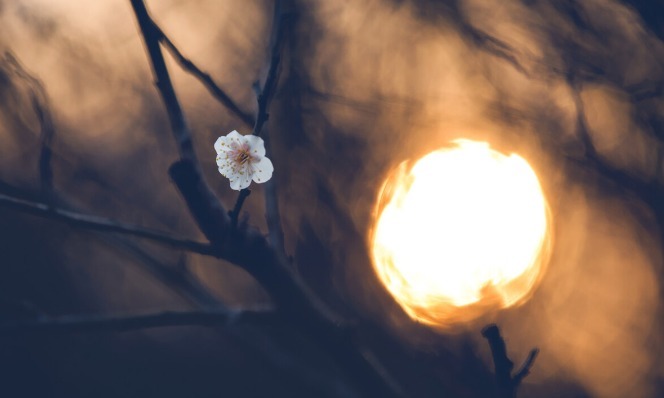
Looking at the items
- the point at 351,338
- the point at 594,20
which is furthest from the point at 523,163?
the point at 351,338

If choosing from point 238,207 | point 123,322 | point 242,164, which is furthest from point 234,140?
point 123,322

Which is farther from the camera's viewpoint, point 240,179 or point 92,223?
point 240,179

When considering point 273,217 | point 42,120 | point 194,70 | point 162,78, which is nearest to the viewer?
point 162,78

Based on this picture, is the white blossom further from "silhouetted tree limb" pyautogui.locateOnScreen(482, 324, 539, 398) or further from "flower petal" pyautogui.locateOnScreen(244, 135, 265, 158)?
"silhouetted tree limb" pyautogui.locateOnScreen(482, 324, 539, 398)

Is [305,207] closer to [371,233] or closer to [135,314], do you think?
[371,233]

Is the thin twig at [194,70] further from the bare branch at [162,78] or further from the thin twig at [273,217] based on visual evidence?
the thin twig at [273,217]

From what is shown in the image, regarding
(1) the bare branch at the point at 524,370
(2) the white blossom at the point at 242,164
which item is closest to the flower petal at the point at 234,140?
(2) the white blossom at the point at 242,164

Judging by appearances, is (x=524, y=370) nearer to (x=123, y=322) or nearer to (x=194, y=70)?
(x=123, y=322)
